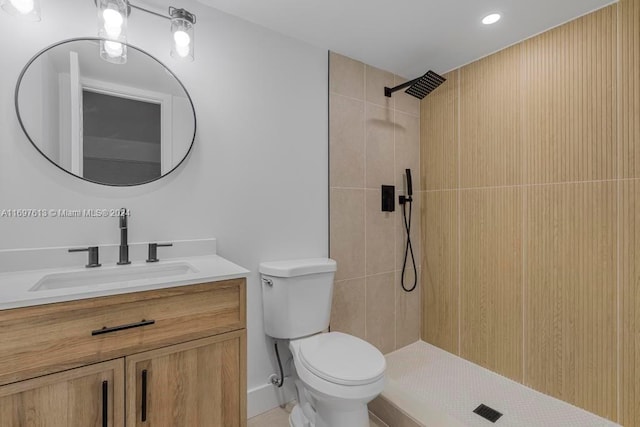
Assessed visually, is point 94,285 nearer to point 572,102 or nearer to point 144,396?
point 144,396

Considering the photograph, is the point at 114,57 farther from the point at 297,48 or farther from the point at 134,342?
the point at 134,342

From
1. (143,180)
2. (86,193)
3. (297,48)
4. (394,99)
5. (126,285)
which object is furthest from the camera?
(394,99)

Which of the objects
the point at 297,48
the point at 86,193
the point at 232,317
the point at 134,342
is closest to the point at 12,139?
the point at 86,193

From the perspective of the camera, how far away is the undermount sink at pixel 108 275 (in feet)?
3.91

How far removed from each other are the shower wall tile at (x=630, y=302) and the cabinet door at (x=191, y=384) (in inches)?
73.5

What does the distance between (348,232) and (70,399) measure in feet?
5.23

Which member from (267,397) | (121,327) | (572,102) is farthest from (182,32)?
(572,102)

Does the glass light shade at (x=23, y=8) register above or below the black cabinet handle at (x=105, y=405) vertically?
above

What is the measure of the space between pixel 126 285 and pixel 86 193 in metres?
0.60

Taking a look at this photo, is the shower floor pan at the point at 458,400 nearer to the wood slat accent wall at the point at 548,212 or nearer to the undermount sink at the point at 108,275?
the wood slat accent wall at the point at 548,212

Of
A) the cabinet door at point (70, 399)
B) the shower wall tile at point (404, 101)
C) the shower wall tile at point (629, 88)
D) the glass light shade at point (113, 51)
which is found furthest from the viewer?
the shower wall tile at point (404, 101)

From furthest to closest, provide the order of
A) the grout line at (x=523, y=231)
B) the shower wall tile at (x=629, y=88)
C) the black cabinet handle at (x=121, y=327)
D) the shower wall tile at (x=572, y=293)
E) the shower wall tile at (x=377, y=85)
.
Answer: the shower wall tile at (x=377, y=85) < the grout line at (x=523, y=231) < the shower wall tile at (x=572, y=293) < the shower wall tile at (x=629, y=88) < the black cabinet handle at (x=121, y=327)

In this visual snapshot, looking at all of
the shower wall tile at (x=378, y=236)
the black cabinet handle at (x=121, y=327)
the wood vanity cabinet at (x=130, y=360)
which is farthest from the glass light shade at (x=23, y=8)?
the shower wall tile at (x=378, y=236)

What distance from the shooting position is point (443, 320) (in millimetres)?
2395
